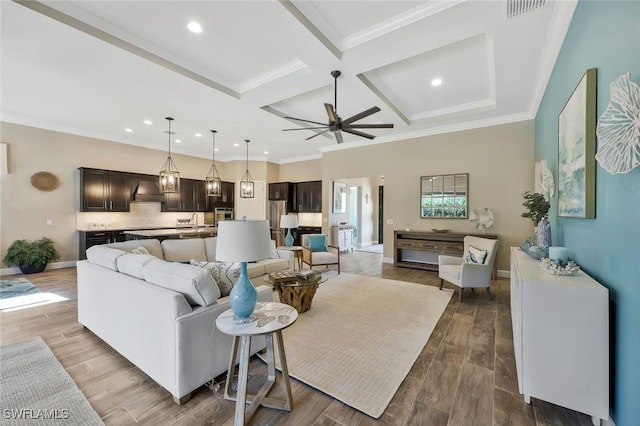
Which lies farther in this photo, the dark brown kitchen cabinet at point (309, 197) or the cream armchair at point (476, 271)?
the dark brown kitchen cabinet at point (309, 197)

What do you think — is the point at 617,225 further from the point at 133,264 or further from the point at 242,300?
Result: the point at 133,264

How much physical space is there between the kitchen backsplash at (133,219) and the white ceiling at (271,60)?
2.26m

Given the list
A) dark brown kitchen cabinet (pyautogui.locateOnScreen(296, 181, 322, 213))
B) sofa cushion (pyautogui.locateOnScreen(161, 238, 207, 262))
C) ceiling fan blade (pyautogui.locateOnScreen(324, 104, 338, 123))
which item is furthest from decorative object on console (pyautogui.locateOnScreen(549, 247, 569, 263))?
dark brown kitchen cabinet (pyautogui.locateOnScreen(296, 181, 322, 213))

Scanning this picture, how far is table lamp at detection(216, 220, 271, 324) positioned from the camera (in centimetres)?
171

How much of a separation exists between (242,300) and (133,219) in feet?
23.3

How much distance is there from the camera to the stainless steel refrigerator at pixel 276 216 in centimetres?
885

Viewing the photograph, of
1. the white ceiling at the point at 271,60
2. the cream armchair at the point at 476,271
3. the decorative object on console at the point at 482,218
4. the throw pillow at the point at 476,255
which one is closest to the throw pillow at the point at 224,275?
the white ceiling at the point at 271,60

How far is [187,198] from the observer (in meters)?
8.20

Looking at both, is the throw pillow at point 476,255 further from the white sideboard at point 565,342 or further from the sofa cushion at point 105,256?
the sofa cushion at point 105,256

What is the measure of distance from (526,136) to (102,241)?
31.1 feet

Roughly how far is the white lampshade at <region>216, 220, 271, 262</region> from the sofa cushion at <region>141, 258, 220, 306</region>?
413mm

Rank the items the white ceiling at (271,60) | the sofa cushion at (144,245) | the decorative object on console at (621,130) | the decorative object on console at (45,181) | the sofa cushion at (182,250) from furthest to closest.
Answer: the decorative object on console at (45,181), the sofa cushion at (182,250), the sofa cushion at (144,245), the white ceiling at (271,60), the decorative object on console at (621,130)

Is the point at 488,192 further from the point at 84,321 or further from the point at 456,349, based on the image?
the point at 84,321

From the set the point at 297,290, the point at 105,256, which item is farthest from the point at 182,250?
the point at 297,290
